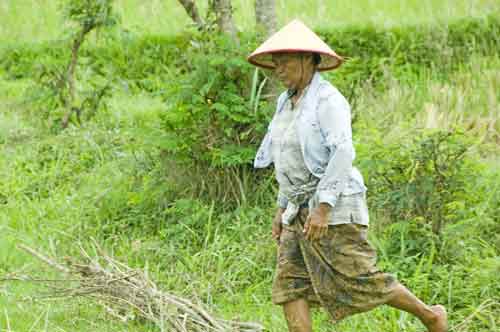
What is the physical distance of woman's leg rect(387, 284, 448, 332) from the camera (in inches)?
161

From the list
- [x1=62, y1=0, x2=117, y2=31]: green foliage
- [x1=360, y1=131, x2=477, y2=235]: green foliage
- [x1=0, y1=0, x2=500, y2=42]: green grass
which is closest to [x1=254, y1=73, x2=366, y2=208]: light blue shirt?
[x1=360, y1=131, x2=477, y2=235]: green foliage

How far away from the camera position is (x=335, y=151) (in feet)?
12.5

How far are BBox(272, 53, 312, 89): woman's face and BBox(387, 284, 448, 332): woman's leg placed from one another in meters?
0.99

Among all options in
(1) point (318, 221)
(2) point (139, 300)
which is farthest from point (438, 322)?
(2) point (139, 300)

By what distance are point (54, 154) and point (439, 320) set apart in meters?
4.31

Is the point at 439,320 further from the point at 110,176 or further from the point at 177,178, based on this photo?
the point at 110,176

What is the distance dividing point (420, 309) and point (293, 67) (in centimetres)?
118

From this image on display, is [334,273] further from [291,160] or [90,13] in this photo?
[90,13]

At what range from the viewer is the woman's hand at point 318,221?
3875 mm

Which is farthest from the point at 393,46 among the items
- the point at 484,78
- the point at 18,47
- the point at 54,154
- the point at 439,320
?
the point at 439,320

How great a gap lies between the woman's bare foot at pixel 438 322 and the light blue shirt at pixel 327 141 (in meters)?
0.67

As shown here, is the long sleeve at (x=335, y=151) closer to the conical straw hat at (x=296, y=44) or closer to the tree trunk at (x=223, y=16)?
the conical straw hat at (x=296, y=44)

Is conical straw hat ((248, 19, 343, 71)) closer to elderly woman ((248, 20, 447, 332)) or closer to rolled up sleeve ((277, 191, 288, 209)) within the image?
elderly woman ((248, 20, 447, 332))

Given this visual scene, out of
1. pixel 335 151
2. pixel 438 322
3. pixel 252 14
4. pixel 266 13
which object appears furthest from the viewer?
pixel 252 14
